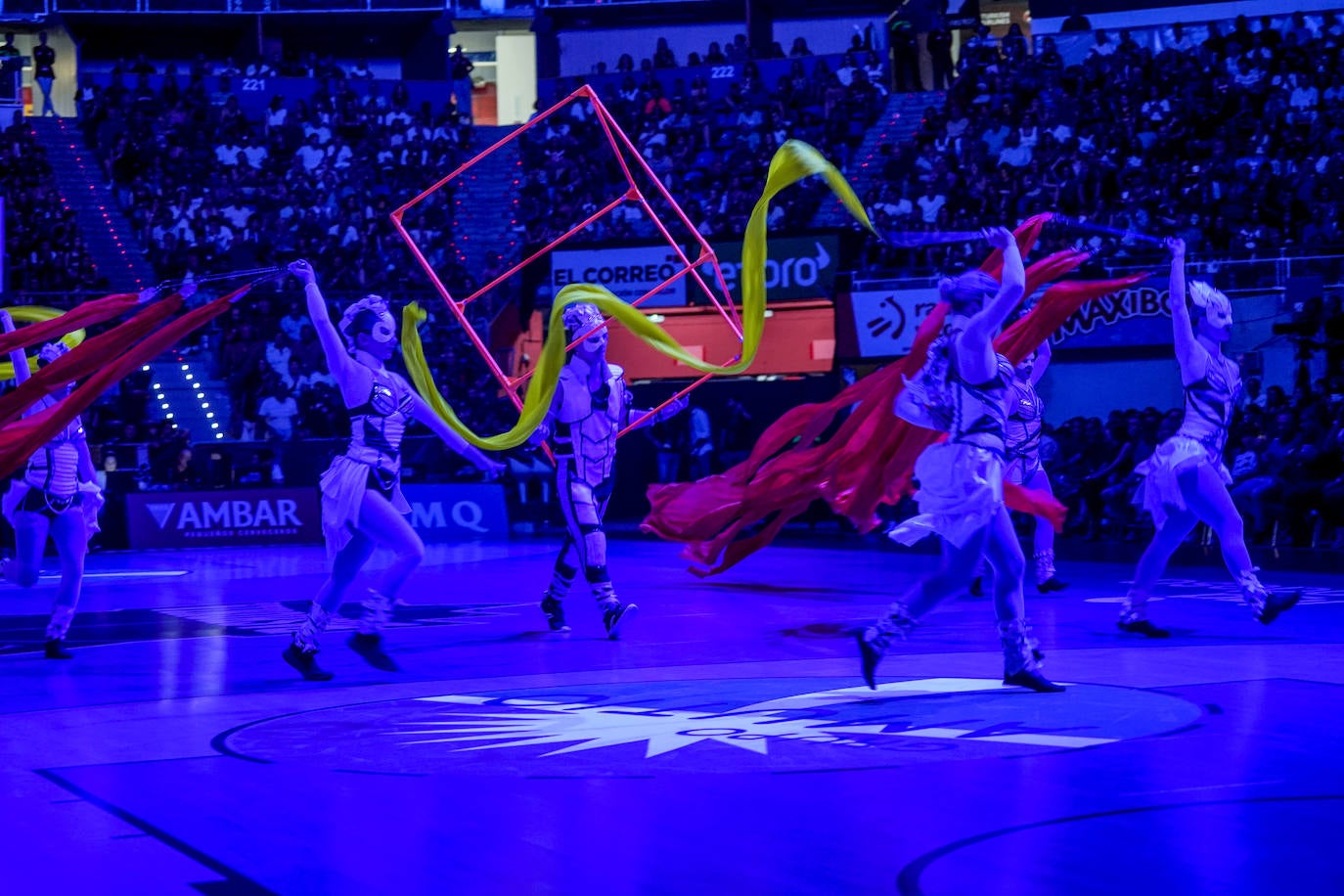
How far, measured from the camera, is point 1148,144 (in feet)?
83.9

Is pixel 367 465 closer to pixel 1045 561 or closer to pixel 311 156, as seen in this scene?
pixel 1045 561

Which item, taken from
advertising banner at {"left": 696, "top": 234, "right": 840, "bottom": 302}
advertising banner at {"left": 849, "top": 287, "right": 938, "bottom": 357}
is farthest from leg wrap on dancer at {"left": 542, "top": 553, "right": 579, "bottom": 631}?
advertising banner at {"left": 696, "top": 234, "right": 840, "bottom": 302}

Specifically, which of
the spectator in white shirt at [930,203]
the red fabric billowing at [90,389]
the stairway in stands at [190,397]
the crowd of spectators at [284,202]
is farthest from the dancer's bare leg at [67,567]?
the spectator in white shirt at [930,203]

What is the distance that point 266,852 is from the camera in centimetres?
495

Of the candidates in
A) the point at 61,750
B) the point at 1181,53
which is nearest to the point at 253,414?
the point at 1181,53

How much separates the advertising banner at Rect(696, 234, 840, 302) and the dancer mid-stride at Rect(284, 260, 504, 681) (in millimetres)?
15706

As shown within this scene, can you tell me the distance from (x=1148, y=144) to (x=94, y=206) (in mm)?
19715

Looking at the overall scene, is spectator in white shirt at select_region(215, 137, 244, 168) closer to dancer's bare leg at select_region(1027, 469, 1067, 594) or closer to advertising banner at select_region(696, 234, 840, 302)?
advertising banner at select_region(696, 234, 840, 302)

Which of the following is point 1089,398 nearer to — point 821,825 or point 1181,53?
point 1181,53

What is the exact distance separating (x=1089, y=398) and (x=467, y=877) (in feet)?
59.4

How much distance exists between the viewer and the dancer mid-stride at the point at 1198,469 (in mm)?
10164

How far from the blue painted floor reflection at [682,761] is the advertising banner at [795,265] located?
1323 cm

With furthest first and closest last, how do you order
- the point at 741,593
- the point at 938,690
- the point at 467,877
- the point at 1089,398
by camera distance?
the point at 1089,398 < the point at 741,593 < the point at 938,690 < the point at 467,877

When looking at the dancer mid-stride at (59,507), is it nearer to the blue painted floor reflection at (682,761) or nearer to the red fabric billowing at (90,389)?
the red fabric billowing at (90,389)
